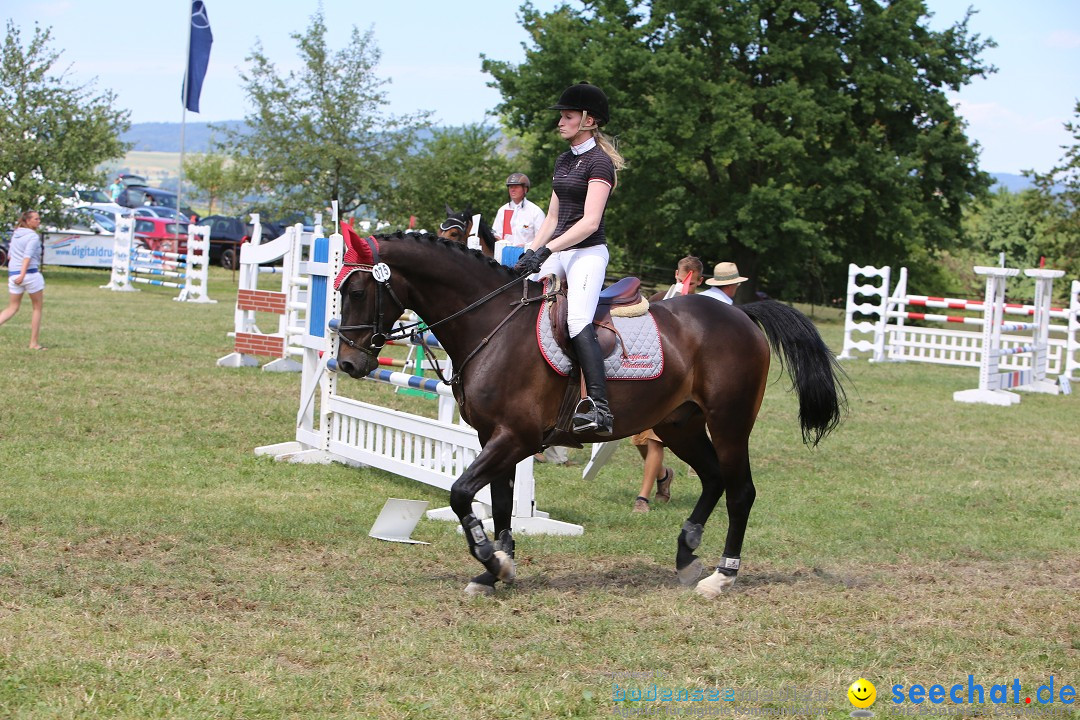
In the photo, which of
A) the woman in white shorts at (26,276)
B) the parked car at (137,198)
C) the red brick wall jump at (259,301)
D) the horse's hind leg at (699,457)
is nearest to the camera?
the horse's hind leg at (699,457)

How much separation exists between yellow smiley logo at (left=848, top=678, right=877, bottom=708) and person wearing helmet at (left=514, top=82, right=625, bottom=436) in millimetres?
2173

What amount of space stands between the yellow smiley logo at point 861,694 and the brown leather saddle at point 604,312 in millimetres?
2452

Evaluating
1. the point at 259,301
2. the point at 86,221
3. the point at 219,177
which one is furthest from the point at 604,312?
the point at 219,177

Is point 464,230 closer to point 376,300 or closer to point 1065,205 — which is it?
point 376,300

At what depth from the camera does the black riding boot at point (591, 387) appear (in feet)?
19.5

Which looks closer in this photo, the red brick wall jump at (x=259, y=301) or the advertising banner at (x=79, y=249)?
the red brick wall jump at (x=259, y=301)

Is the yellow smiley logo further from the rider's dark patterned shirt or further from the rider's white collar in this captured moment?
the rider's white collar

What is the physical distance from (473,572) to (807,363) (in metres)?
2.38

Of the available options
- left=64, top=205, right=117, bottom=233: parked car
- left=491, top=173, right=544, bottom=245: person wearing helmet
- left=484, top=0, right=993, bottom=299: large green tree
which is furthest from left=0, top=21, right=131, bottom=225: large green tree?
left=491, top=173, right=544, bottom=245: person wearing helmet

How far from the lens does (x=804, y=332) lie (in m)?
6.79

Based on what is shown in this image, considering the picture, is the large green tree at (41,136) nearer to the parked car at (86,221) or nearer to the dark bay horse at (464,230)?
the parked car at (86,221)

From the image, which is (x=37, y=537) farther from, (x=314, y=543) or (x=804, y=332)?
(x=804, y=332)

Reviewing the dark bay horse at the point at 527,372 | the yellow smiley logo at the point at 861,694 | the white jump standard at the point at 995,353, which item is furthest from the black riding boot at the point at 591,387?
the white jump standard at the point at 995,353

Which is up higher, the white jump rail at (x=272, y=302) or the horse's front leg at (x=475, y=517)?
the white jump rail at (x=272, y=302)
